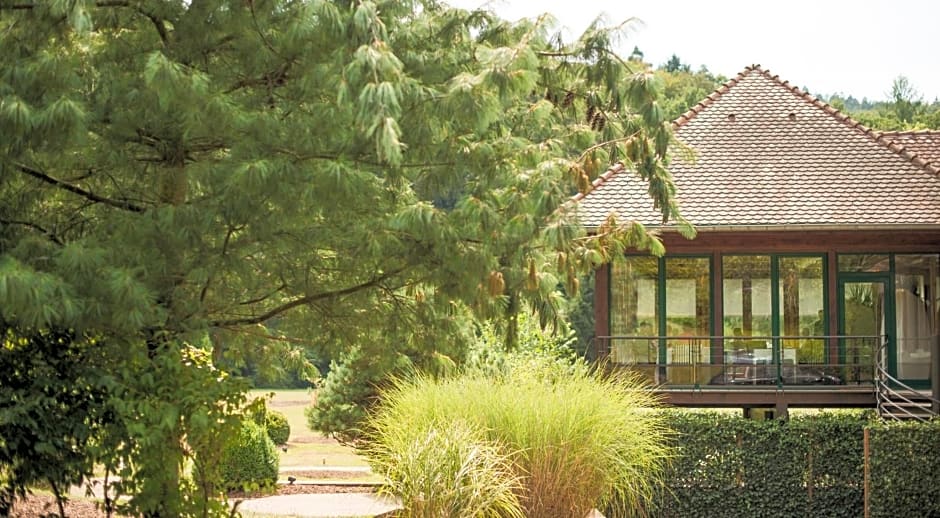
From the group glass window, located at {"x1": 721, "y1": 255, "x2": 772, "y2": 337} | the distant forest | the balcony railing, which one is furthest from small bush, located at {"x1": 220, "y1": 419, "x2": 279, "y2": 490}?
the distant forest

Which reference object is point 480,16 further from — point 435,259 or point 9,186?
point 9,186

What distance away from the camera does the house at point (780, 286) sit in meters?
19.8

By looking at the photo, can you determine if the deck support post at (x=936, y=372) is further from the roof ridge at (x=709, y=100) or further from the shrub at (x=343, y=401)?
the shrub at (x=343, y=401)

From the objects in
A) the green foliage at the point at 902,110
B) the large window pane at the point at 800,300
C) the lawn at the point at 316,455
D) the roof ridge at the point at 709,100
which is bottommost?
the lawn at the point at 316,455

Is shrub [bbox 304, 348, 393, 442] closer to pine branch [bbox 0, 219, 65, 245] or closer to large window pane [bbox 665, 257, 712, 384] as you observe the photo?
large window pane [bbox 665, 257, 712, 384]

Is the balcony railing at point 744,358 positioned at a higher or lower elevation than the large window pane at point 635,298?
lower

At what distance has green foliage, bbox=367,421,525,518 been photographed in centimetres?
1094

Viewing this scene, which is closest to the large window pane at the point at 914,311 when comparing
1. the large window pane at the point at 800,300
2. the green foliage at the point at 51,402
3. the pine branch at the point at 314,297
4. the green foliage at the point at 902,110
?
the large window pane at the point at 800,300

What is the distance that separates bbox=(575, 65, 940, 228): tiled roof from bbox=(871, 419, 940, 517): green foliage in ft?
18.0

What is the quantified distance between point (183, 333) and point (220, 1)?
2.89 m

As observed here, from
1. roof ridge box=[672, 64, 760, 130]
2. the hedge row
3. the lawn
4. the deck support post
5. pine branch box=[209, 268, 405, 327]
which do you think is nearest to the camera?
pine branch box=[209, 268, 405, 327]

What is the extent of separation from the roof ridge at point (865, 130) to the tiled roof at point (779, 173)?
0.07 ft

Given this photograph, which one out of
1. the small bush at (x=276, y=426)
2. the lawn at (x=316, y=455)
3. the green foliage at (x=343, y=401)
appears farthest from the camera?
the small bush at (x=276, y=426)

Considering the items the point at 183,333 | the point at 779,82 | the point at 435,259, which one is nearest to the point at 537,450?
the point at 435,259
